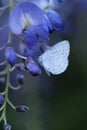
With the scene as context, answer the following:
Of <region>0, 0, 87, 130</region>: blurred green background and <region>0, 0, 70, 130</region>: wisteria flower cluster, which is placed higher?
<region>0, 0, 70, 130</region>: wisteria flower cluster

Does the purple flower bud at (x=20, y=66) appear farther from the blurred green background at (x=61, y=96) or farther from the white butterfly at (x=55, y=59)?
the blurred green background at (x=61, y=96)

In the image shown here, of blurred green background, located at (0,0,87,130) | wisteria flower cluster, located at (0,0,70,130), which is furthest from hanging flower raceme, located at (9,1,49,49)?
blurred green background, located at (0,0,87,130)

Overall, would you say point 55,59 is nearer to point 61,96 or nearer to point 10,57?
point 10,57

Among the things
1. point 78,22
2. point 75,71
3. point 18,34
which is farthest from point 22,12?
point 75,71

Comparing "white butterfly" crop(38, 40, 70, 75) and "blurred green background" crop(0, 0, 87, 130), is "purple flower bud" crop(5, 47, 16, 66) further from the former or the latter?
"blurred green background" crop(0, 0, 87, 130)

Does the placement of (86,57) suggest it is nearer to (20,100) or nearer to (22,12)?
(20,100)

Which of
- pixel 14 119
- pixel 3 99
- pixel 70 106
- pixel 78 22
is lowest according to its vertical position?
pixel 70 106

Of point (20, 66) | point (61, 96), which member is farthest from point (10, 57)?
point (61, 96)
